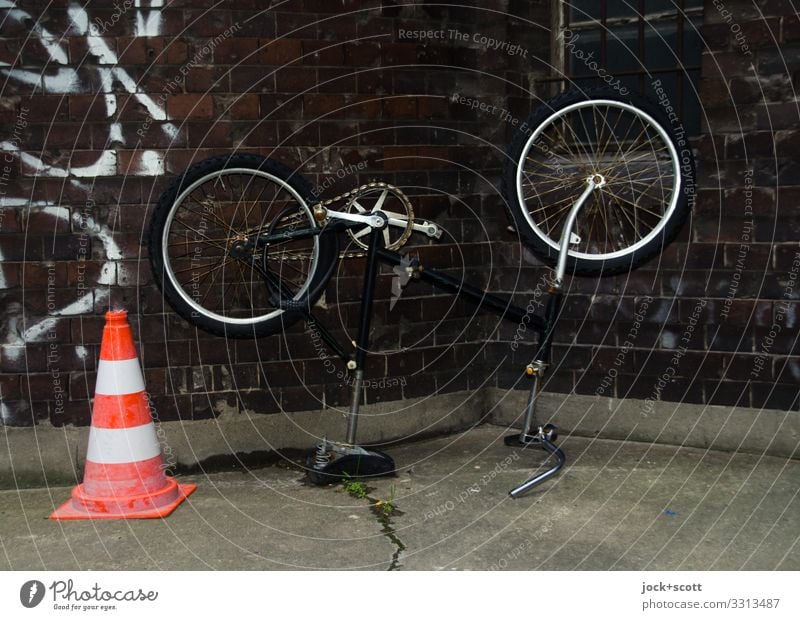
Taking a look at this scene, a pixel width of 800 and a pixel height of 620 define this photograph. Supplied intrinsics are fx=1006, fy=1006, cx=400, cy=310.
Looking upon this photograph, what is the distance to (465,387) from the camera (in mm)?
6531

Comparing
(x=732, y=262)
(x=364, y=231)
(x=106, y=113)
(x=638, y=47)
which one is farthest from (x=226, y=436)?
(x=638, y=47)

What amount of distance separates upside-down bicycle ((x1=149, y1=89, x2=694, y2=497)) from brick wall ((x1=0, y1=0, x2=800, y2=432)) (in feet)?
0.56

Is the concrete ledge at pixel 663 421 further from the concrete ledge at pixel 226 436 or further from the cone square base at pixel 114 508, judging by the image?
the cone square base at pixel 114 508

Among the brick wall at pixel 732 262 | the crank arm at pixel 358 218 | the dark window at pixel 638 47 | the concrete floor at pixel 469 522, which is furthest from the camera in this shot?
the dark window at pixel 638 47

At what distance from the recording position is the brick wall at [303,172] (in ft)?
18.3

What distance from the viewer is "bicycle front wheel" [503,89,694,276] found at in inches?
227

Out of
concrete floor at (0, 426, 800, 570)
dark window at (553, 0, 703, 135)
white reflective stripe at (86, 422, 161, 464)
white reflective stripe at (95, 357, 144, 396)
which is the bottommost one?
concrete floor at (0, 426, 800, 570)

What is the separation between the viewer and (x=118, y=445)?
5.06 meters

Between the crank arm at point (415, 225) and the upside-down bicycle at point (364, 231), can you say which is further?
the crank arm at point (415, 225)

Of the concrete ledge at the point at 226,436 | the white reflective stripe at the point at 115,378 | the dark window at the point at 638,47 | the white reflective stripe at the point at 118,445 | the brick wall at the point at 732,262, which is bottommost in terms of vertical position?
the concrete ledge at the point at 226,436

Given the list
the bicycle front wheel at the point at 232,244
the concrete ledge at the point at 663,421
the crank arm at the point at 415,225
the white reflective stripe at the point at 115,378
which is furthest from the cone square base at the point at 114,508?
the concrete ledge at the point at 663,421

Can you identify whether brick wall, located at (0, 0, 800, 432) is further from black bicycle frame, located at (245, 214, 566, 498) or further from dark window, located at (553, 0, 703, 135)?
black bicycle frame, located at (245, 214, 566, 498)

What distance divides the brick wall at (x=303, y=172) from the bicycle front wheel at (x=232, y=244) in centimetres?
17

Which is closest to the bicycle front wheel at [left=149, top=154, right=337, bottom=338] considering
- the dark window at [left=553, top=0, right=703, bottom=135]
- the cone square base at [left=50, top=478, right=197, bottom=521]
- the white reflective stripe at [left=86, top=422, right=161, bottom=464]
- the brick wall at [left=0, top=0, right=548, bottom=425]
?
the brick wall at [left=0, top=0, right=548, bottom=425]
